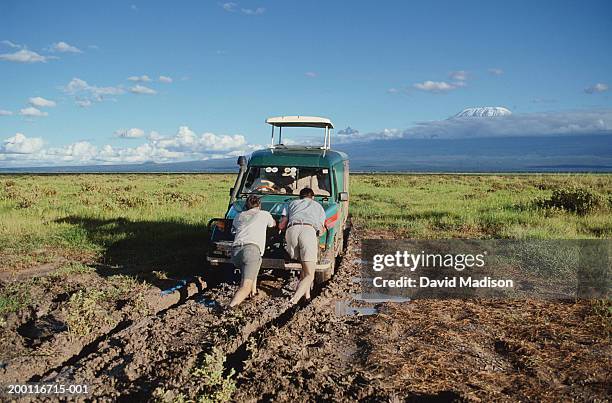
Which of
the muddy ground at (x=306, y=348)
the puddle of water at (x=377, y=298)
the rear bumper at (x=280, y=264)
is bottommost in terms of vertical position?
the puddle of water at (x=377, y=298)

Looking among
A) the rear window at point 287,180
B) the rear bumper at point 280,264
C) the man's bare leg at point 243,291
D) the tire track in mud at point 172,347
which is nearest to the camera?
the tire track in mud at point 172,347

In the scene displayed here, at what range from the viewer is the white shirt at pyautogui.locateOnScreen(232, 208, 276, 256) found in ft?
25.3

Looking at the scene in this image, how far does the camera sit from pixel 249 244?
7.67 metres

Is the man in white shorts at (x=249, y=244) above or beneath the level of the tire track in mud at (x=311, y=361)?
above

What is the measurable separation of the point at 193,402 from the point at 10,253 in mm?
8997

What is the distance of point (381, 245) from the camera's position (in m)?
13.4

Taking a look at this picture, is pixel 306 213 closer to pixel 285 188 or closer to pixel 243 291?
pixel 243 291

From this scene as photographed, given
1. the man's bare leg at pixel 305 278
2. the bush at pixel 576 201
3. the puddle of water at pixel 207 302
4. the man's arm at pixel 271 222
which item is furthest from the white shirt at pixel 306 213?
the bush at pixel 576 201

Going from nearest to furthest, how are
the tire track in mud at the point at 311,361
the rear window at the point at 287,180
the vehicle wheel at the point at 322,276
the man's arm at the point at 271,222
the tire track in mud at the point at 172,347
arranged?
1. the tire track in mud at the point at 311,361
2. the tire track in mud at the point at 172,347
3. the man's arm at the point at 271,222
4. the vehicle wheel at the point at 322,276
5. the rear window at the point at 287,180

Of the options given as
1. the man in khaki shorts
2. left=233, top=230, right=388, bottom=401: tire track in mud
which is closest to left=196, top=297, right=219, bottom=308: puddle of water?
the man in khaki shorts

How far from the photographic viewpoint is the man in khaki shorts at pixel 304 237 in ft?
25.5

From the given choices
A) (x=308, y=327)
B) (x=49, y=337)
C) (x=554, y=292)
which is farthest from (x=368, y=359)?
(x=554, y=292)

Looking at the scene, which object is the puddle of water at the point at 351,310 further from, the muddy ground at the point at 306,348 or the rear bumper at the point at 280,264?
the rear bumper at the point at 280,264

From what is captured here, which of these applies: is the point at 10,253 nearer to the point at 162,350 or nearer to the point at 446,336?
the point at 162,350
